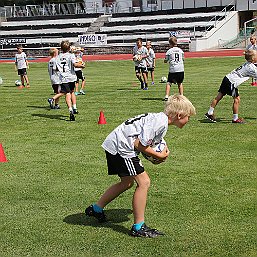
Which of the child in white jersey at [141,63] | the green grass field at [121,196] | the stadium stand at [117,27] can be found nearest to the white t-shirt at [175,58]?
the green grass field at [121,196]

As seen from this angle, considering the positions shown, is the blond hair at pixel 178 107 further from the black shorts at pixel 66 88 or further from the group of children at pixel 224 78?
the black shorts at pixel 66 88

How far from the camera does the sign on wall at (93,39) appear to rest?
5094 cm

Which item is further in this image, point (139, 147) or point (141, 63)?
point (141, 63)

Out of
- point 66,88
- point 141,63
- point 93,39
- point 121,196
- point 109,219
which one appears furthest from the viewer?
point 93,39

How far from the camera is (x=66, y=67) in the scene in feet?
48.0

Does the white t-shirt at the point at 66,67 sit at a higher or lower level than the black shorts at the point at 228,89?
higher

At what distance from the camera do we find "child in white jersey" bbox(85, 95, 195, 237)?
18.4 feet

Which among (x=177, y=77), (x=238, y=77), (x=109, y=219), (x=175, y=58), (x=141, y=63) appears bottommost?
(x=109, y=219)

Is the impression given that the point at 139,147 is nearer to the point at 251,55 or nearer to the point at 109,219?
the point at 109,219

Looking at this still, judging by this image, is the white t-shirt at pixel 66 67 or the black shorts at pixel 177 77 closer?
the white t-shirt at pixel 66 67

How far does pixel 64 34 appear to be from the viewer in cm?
5600

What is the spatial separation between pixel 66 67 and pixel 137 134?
9.20 meters

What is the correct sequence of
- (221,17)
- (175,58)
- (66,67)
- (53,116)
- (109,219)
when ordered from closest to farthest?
1. (109,219)
2. (66,67)
3. (53,116)
4. (175,58)
5. (221,17)

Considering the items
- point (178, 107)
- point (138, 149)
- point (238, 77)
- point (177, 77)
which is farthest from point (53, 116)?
point (178, 107)
